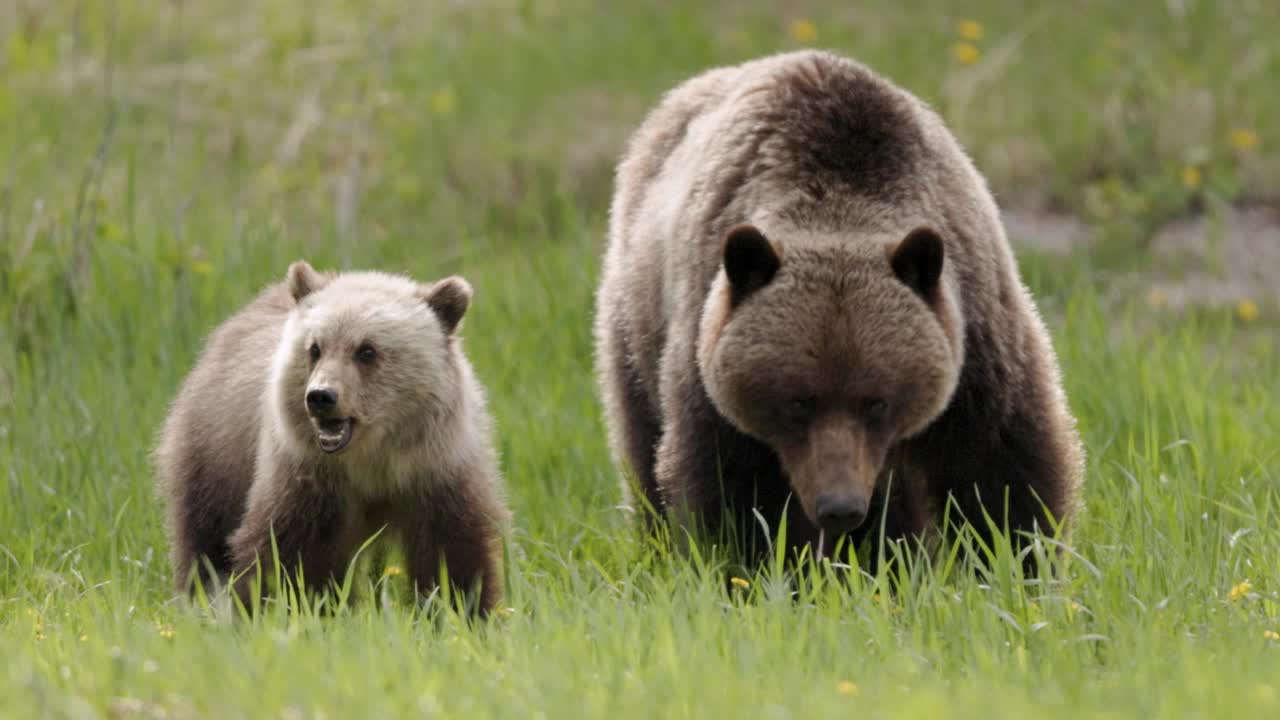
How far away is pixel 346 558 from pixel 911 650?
2104 millimetres


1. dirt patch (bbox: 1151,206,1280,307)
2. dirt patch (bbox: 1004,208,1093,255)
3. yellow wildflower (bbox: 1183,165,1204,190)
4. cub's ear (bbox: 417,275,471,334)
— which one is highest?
cub's ear (bbox: 417,275,471,334)

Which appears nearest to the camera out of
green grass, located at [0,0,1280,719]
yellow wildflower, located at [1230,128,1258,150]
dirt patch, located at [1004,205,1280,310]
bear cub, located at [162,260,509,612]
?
green grass, located at [0,0,1280,719]

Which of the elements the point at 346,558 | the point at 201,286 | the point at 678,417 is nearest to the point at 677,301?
the point at 678,417

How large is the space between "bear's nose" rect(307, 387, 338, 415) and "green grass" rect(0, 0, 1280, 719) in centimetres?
68

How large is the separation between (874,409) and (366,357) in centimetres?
155

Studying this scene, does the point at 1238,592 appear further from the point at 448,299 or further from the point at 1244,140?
the point at 1244,140

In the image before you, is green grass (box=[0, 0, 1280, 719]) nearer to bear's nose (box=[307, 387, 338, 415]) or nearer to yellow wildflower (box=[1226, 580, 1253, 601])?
yellow wildflower (box=[1226, 580, 1253, 601])

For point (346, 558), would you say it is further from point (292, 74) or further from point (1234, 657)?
point (292, 74)

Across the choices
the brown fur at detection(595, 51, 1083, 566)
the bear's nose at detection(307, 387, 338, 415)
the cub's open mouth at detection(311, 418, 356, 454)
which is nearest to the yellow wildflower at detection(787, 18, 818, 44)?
the brown fur at detection(595, 51, 1083, 566)

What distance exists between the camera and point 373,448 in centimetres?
571

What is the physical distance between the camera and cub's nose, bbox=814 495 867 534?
16.6ft

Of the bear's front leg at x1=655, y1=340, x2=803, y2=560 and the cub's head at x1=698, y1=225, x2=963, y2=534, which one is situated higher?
the cub's head at x1=698, y1=225, x2=963, y2=534

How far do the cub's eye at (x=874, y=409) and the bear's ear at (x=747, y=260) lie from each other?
0.45m

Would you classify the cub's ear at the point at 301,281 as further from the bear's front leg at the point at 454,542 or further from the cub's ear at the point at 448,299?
the bear's front leg at the point at 454,542
